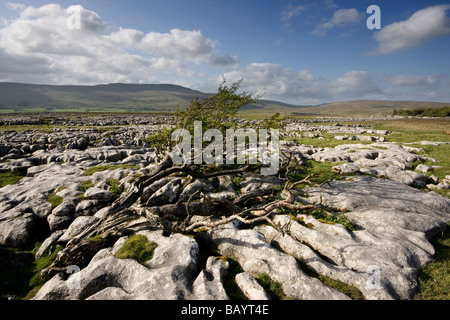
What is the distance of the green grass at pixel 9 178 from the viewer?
28417 mm

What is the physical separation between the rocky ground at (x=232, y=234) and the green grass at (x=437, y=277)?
1.35ft

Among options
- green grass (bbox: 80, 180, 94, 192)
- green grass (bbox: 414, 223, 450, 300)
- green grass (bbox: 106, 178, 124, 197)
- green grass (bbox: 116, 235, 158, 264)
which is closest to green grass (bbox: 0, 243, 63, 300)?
green grass (bbox: 116, 235, 158, 264)

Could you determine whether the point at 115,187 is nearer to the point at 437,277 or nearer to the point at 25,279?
the point at 25,279

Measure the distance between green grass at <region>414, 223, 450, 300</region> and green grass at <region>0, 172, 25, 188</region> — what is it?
40949mm

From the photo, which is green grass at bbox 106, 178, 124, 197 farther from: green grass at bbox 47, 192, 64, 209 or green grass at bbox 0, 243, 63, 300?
green grass at bbox 0, 243, 63, 300

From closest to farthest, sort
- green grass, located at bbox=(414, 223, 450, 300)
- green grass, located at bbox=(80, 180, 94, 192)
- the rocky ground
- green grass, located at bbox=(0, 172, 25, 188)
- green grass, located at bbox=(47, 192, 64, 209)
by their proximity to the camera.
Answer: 1. green grass, located at bbox=(414, 223, 450, 300)
2. the rocky ground
3. green grass, located at bbox=(47, 192, 64, 209)
4. green grass, located at bbox=(80, 180, 94, 192)
5. green grass, located at bbox=(0, 172, 25, 188)

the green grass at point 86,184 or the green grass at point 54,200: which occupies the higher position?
the green grass at point 86,184

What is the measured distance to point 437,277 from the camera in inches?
448

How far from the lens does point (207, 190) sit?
21.3m

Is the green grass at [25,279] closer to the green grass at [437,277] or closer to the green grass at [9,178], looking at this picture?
the green grass at [9,178]

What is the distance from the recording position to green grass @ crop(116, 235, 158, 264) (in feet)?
43.1

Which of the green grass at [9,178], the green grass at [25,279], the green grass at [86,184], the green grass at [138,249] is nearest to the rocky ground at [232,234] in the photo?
the green grass at [86,184]

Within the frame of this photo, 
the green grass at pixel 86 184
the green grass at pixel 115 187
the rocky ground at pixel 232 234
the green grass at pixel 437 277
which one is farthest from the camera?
the green grass at pixel 86 184
